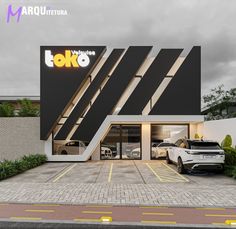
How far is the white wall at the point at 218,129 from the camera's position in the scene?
1405cm

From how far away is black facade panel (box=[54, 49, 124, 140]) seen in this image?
58.3ft

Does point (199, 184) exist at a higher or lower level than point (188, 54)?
lower

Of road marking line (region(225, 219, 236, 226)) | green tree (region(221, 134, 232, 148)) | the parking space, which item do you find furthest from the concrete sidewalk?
green tree (region(221, 134, 232, 148))

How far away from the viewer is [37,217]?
636 centimetres

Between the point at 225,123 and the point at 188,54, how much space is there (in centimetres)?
558

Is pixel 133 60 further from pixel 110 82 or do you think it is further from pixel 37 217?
pixel 37 217

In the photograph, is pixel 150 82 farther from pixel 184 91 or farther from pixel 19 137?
pixel 19 137

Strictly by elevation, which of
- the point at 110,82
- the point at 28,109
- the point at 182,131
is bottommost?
the point at 182,131

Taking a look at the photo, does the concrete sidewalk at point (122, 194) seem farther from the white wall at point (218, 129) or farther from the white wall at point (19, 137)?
the white wall at point (19, 137)

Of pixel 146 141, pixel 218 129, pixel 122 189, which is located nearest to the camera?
pixel 122 189

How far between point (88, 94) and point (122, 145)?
438 centimetres

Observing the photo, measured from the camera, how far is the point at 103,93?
17984 mm

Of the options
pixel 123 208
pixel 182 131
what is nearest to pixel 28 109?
pixel 182 131

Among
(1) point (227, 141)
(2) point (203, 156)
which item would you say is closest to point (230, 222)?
(2) point (203, 156)
